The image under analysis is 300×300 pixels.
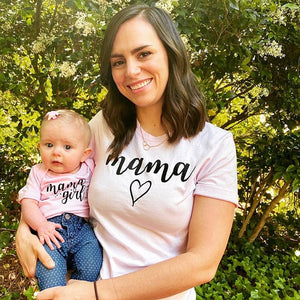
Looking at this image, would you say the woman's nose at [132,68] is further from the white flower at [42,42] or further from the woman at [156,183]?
the white flower at [42,42]

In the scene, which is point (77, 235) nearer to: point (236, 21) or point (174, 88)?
point (174, 88)

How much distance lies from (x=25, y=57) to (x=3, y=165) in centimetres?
212

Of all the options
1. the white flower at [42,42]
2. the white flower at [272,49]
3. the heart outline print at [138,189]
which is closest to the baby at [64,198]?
the heart outline print at [138,189]

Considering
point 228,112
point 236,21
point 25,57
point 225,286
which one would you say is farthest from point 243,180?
point 25,57

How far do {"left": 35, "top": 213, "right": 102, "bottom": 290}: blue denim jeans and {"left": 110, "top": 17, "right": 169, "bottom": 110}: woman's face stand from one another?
69cm

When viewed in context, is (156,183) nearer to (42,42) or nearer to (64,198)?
(64,198)

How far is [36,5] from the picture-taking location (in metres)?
2.93

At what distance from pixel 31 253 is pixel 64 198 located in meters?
0.30

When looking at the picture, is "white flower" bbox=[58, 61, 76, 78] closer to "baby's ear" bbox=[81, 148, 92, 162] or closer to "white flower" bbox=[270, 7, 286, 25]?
"baby's ear" bbox=[81, 148, 92, 162]

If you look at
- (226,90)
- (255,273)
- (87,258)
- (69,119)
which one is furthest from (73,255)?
(255,273)

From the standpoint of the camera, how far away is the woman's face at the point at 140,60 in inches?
65.8

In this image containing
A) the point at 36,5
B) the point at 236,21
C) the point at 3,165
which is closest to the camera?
the point at 236,21

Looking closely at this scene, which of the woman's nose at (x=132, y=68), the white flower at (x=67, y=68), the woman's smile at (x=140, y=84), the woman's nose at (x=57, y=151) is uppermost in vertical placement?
the woman's nose at (x=132, y=68)

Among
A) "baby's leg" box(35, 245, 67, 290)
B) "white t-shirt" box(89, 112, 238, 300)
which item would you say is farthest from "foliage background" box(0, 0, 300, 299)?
"baby's leg" box(35, 245, 67, 290)
